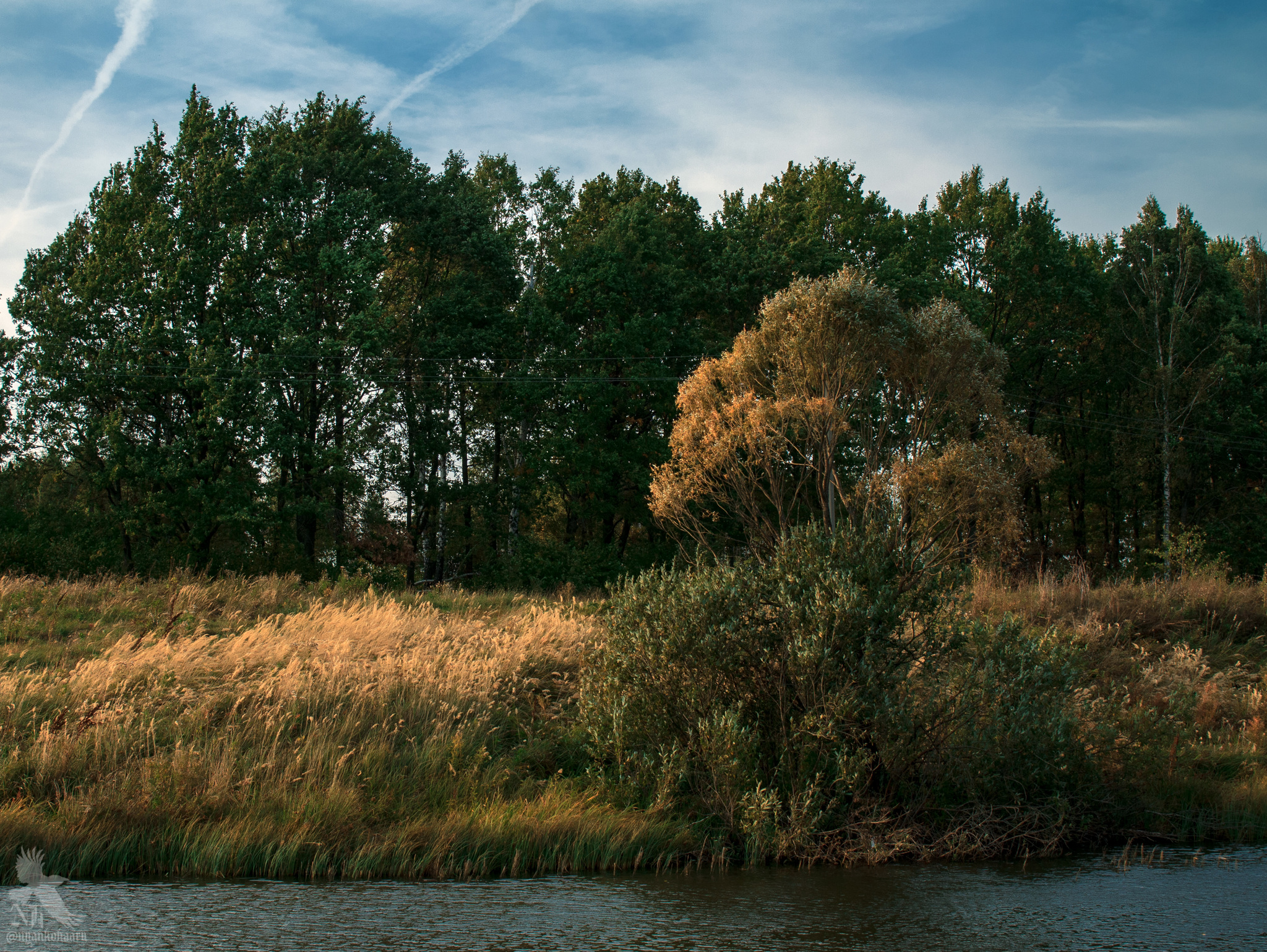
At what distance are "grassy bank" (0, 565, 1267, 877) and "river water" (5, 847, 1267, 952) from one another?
1.44ft

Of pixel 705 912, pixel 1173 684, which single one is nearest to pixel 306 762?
pixel 705 912

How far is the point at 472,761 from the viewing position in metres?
10.1

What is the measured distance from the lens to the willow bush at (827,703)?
901cm

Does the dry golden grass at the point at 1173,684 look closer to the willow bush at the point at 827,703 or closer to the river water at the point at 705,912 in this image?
the willow bush at the point at 827,703

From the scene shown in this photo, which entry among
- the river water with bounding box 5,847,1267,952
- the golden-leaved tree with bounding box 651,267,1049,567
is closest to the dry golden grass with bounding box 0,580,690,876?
the river water with bounding box 5,847,1267,952

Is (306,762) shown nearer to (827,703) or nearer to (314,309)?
(827,703)

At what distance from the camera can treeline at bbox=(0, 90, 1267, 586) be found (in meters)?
30.2

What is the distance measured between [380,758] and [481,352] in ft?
91.3

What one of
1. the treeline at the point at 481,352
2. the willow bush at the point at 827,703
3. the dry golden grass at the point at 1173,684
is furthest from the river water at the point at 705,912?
the treeline at the point at 481,352

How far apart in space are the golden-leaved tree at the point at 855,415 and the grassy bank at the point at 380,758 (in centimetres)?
1235

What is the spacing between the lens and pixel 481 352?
36.2 m

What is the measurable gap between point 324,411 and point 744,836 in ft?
90.1

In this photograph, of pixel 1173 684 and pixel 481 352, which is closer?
pixel 1173 684

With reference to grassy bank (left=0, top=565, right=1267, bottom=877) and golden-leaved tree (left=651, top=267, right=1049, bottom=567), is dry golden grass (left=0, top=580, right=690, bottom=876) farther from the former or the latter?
golden-leaved tree (left=651, top=267, right=1049, bottom=567)
